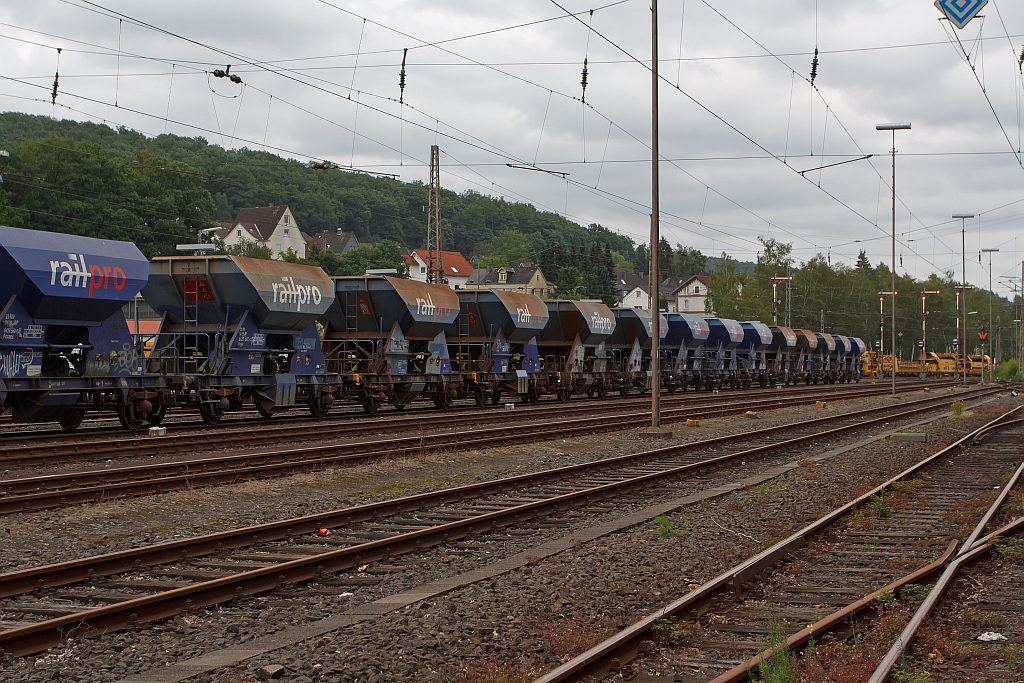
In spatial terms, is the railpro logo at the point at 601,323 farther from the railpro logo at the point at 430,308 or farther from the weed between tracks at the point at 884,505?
the weed between tracks at the point at 884,505

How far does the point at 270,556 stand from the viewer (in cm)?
871

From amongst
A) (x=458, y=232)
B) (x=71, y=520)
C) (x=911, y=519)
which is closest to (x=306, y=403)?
(x=71, y=520)

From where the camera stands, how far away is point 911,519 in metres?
11.6

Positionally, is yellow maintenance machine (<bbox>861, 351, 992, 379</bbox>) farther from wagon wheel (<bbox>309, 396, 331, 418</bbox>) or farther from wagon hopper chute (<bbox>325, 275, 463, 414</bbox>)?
wagon wheel (<bbox>309, 396, 331, 418</bbox>)

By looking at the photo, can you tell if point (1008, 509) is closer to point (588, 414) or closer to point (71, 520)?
point (71, 520)

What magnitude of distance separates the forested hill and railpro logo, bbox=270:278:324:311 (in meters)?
15.6

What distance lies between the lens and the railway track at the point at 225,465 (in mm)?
11430

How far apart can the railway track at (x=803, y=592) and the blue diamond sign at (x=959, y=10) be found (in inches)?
270

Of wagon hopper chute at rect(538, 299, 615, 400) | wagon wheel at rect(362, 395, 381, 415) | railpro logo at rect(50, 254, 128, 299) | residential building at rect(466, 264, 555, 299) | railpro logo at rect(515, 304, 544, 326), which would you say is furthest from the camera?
residential building at rect(466, 264, 555, 299)

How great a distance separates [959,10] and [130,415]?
16.8 meters

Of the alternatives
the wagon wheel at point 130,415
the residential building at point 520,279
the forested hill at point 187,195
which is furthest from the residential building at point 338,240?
the wagon wheel at point 130,415

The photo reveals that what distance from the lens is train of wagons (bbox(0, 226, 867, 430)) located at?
1694cm

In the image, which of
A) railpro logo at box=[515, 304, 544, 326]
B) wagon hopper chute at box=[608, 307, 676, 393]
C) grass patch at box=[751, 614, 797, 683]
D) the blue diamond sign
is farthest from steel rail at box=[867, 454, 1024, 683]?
wagon hopper chute at box=[608, 307, 676, 393]

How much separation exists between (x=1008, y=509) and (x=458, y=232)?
117615 mm
